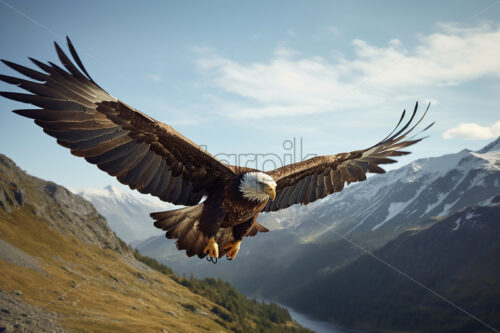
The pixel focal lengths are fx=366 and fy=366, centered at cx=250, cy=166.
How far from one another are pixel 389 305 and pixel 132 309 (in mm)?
109600

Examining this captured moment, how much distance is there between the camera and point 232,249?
24.2ft

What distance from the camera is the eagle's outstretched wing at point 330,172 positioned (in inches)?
356

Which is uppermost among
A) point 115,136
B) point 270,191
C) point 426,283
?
point 115,136

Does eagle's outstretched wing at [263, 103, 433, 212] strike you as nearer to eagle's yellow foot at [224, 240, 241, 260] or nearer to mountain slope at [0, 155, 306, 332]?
eagle's yellow foot at [224, 240, 241, 260]

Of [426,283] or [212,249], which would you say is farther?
[426,283]

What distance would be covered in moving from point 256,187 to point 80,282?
176 feet

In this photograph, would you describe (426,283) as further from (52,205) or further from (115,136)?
(115,136)

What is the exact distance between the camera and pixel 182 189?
7496 millimetres

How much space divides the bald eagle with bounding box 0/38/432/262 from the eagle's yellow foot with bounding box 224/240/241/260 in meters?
0.02

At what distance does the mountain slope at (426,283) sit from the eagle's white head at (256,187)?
108 metres

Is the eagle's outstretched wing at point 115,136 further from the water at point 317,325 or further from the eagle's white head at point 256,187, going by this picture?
the water at point 317,325

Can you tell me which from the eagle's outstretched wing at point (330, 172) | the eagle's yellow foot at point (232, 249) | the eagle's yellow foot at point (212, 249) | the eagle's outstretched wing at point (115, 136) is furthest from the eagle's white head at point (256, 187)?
the eagle's outstretched wing at point (330, 172)

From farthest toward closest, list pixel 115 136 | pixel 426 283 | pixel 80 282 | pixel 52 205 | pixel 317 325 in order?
pixel 317 325
pixel 426 283
pixel 52 205
pixel 80 282
pixel 115 136

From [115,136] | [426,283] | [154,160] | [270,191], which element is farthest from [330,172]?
[426,283]
